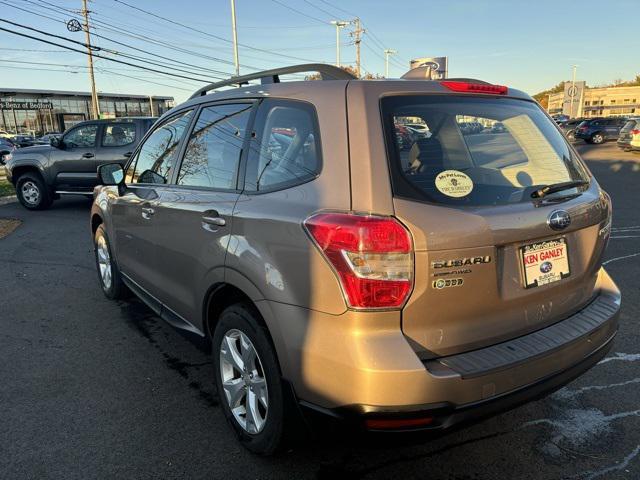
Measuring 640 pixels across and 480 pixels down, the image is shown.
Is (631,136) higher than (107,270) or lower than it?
higher

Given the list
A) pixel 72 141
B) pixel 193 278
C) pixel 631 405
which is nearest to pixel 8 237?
pixel 72 141

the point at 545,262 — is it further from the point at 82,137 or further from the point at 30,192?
the point at 30,192

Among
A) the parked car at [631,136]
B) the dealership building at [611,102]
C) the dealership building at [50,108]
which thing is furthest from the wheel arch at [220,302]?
the dealership building at [611,102]

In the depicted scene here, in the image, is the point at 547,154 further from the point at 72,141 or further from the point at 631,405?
the point at 72,141

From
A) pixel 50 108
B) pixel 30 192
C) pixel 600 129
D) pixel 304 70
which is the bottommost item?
pixel 30 192

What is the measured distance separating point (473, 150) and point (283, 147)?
938 mm

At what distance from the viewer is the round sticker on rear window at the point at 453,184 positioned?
2059 mm

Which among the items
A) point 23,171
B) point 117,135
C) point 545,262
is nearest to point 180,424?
point 545,262

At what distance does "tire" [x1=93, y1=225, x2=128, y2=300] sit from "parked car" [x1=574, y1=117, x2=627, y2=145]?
Result: 32.7 m

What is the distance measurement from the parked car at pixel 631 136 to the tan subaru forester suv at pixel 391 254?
21584 millimetres

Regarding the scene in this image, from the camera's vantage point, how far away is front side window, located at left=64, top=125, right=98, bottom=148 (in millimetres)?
10531

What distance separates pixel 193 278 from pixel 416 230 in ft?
5.12

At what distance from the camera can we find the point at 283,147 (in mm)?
2395

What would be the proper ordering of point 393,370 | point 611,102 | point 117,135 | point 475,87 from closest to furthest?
point 393,370
point 475,87
point 117,135
point 611,102
